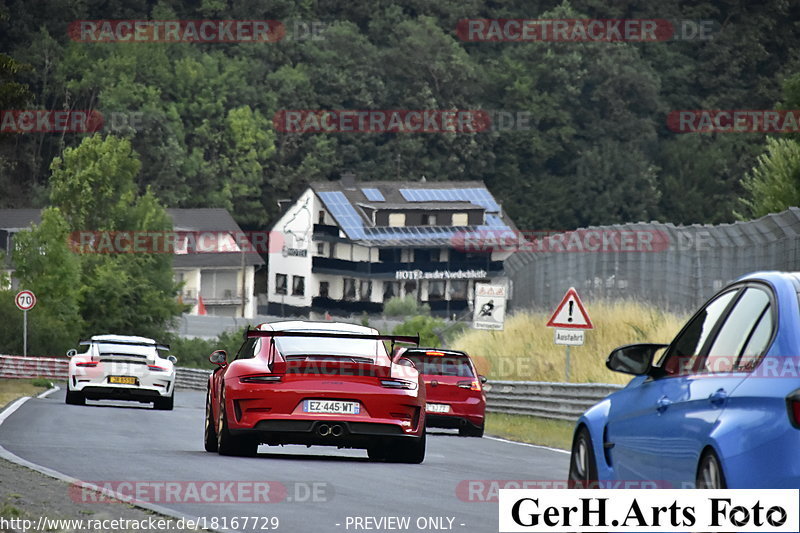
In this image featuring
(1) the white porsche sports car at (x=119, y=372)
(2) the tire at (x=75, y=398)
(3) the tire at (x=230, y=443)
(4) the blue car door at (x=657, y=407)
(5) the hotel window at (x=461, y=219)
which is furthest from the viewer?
(5) the hotel window at (x=461, y=219)

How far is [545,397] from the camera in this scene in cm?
2967

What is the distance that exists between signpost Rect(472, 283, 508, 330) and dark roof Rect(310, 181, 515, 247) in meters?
85.3

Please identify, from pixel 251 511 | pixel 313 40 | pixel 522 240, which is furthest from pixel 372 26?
pixel 251 511

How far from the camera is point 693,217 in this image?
425ft

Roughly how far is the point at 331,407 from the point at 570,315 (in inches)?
543

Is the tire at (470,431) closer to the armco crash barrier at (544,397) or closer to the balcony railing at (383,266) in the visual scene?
the armco crash barrier at (544,397)

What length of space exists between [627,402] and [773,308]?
176cm

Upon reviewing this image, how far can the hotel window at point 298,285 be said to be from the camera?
12488 cm

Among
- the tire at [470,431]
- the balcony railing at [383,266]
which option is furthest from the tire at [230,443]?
the balcony railing at [383,266]

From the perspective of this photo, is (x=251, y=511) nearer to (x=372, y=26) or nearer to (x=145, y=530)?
(x=145, y=530)

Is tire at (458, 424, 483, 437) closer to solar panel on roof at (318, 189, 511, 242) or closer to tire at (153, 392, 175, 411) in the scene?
tire at (153, 392, 175, 411)

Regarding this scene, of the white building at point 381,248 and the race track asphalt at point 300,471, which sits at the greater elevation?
the white building at point 381,248

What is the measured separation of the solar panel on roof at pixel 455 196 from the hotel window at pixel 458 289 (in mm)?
5848

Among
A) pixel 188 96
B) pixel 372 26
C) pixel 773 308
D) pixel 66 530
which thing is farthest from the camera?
pixel 372 26
